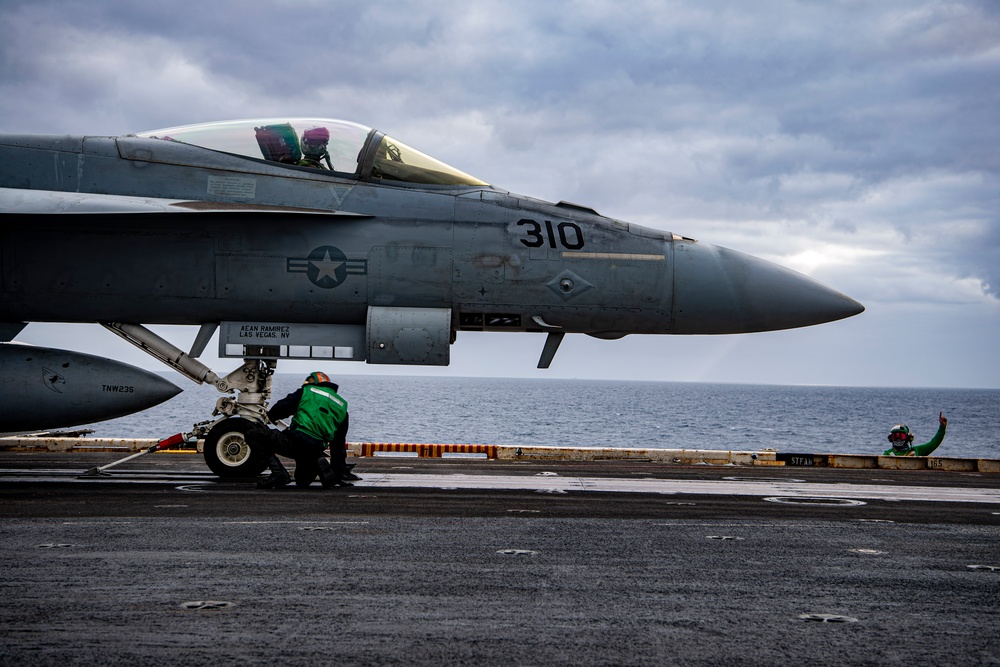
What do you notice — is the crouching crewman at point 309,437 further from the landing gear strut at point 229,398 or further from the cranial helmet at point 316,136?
the cranial helmet at point 316,136

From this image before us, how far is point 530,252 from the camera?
Result: 12055 mm

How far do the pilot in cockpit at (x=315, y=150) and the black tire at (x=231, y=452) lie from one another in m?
3.76

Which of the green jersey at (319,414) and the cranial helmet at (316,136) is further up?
the cranial helmet at (316,136)

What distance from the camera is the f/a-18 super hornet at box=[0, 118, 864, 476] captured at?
12.0 meters

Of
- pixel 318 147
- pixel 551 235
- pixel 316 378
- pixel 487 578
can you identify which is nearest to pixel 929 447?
pixel 551 235

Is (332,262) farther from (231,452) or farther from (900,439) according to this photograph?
(900,439)

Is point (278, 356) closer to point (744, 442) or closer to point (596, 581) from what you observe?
point (596, 581)

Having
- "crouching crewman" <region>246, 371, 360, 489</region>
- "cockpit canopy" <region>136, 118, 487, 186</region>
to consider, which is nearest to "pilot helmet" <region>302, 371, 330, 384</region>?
"crouching crewman" <region>246, 371, 360, 489</region>

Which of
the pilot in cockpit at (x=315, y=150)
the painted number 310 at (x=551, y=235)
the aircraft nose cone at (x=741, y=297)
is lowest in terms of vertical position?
the aircraft nose cone at (x=741, y=297)

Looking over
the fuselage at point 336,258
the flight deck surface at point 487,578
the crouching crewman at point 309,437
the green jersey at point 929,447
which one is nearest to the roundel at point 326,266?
the fuselage at point 336,258

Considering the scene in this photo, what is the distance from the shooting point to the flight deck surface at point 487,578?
14.8 feet

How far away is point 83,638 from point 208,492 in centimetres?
638

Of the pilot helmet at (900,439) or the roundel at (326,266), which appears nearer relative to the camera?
the roundel at (326,266)

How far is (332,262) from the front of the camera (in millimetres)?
12070
